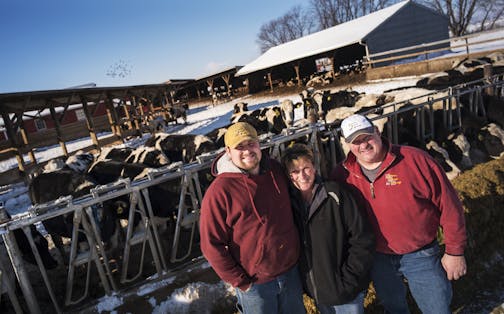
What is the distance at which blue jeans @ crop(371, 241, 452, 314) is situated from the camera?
104 inches

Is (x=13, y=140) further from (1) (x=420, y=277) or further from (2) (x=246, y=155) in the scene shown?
(1) (x=420, y=277)

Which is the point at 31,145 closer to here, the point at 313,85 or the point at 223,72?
the point at 313,85

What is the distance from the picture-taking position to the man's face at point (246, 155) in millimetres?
2518

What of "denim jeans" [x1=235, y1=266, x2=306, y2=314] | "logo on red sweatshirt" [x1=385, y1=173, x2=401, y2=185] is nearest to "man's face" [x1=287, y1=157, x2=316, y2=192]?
"logo on red sweatshirt" [x1=385, y1=173, x2=401, y2=185]

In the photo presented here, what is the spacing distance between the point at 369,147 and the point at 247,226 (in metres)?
1.08

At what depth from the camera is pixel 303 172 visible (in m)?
2.54

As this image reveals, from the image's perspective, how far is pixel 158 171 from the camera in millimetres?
4250

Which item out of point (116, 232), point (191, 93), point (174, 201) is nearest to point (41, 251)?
point (116, 232)

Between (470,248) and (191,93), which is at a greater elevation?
(191,93)

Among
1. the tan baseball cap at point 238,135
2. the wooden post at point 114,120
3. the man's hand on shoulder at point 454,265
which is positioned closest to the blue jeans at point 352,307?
the man's hand on shoulder at point 454,265

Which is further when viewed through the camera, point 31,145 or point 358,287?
point 31,145

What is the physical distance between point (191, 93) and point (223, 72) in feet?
30.7

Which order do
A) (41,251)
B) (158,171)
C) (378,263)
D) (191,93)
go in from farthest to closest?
1. (191,93)
2. (41,251)
3. (158,171)
4. (378,263)

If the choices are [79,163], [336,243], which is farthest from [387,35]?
[336,243]
